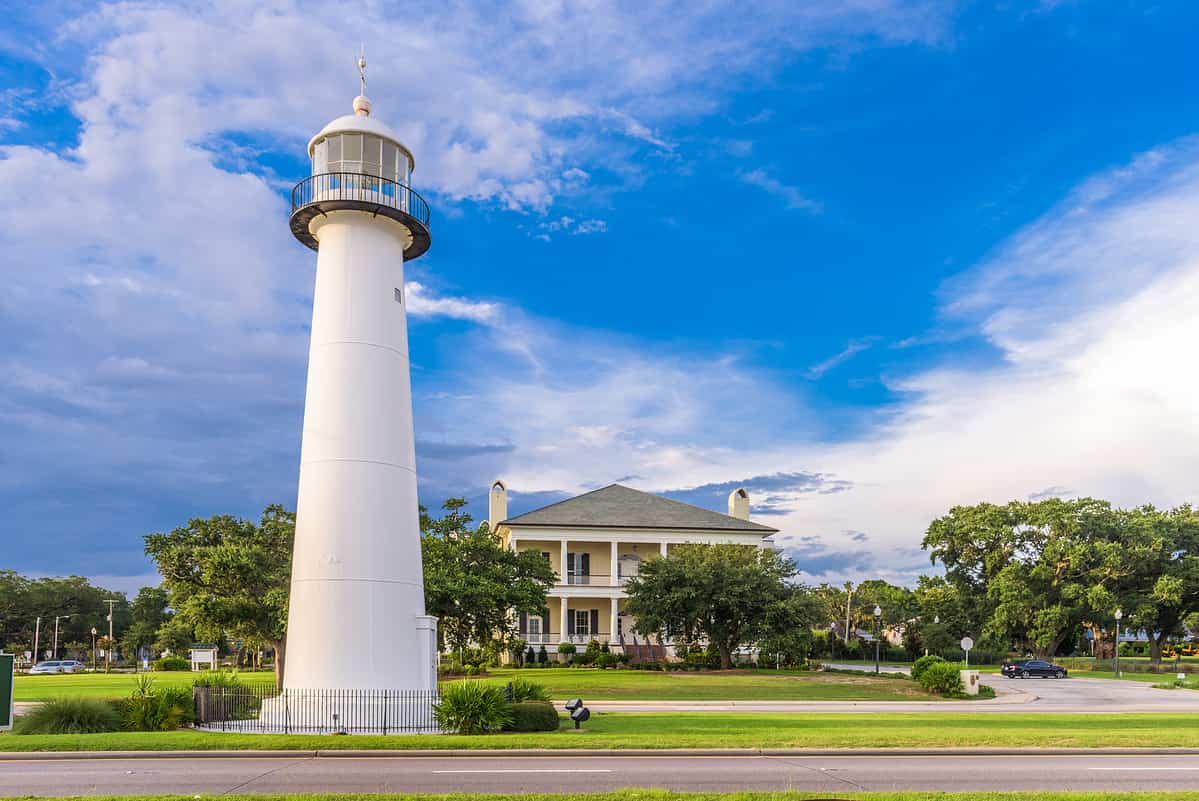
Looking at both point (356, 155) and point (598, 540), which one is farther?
point (598, 540)

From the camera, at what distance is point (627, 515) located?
66.6 metres

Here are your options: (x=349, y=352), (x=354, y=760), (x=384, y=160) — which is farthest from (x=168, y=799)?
(x=384, y=160)

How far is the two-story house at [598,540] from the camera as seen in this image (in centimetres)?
6394

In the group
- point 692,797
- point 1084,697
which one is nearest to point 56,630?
point 1084,697

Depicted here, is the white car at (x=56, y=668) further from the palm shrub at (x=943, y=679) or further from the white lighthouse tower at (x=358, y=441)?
the palm shrub at (x=943, y=679)

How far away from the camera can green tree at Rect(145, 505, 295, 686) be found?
109ft

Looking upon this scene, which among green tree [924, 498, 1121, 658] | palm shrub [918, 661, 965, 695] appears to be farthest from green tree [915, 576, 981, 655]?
palm shrub [918, 661, 965, 695]

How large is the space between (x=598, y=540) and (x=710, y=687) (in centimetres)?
2713

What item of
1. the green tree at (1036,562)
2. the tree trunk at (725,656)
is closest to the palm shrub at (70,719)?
the tree trunk at (725,656)

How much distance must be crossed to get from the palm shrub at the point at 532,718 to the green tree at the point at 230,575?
1456cm

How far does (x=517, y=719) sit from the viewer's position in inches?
815

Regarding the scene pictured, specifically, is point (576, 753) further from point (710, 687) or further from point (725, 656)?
point (725, 656)

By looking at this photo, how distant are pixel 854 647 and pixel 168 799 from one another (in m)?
67.6

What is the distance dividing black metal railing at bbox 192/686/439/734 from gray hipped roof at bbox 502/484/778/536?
41883mm
